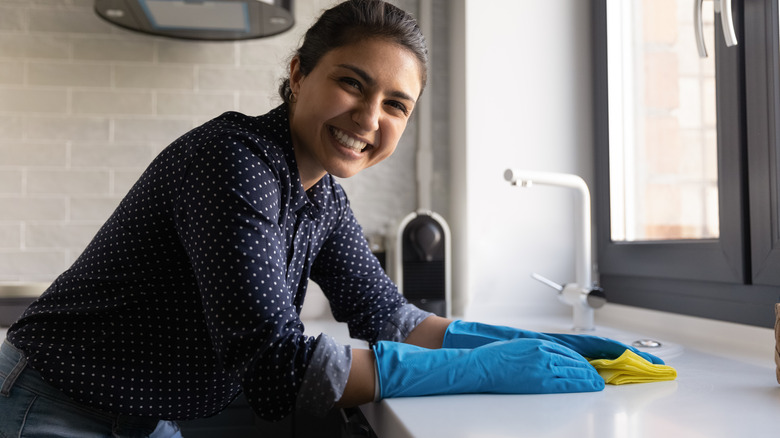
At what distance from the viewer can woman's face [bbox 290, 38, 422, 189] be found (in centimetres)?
104

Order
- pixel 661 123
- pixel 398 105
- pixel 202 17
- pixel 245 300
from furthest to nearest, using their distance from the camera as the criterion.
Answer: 1. pixel 202 17
2. pixel 661 123
3. pixel 398 105
4. pixel 245 300

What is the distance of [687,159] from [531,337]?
84 cm

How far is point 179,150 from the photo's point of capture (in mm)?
960

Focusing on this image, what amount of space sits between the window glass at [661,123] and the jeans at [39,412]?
4.28ft

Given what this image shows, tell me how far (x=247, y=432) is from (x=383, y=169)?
1049 mm

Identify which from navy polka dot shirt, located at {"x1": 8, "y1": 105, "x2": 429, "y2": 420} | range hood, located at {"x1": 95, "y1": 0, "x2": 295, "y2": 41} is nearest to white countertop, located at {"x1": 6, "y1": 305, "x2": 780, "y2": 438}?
navy polka dot shirt, located at {"x1": 8, "y1": 105, "x2": 429, "y2": 420}

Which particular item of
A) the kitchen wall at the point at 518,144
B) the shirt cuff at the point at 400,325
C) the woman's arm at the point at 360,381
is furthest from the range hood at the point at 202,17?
the woman's arm at the point at 360,381

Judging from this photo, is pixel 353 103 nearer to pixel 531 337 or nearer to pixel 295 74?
pixel 295 74

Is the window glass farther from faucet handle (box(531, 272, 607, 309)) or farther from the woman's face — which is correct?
the woman's face

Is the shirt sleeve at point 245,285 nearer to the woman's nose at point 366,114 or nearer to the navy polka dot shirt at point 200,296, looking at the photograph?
the navy polka dot shirt at point 200,296

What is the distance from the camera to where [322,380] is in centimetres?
84

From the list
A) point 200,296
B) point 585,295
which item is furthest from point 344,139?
point 585,295

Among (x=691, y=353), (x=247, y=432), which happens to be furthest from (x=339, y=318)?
(x=691, y=353)

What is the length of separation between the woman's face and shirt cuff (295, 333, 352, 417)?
0.33 m
